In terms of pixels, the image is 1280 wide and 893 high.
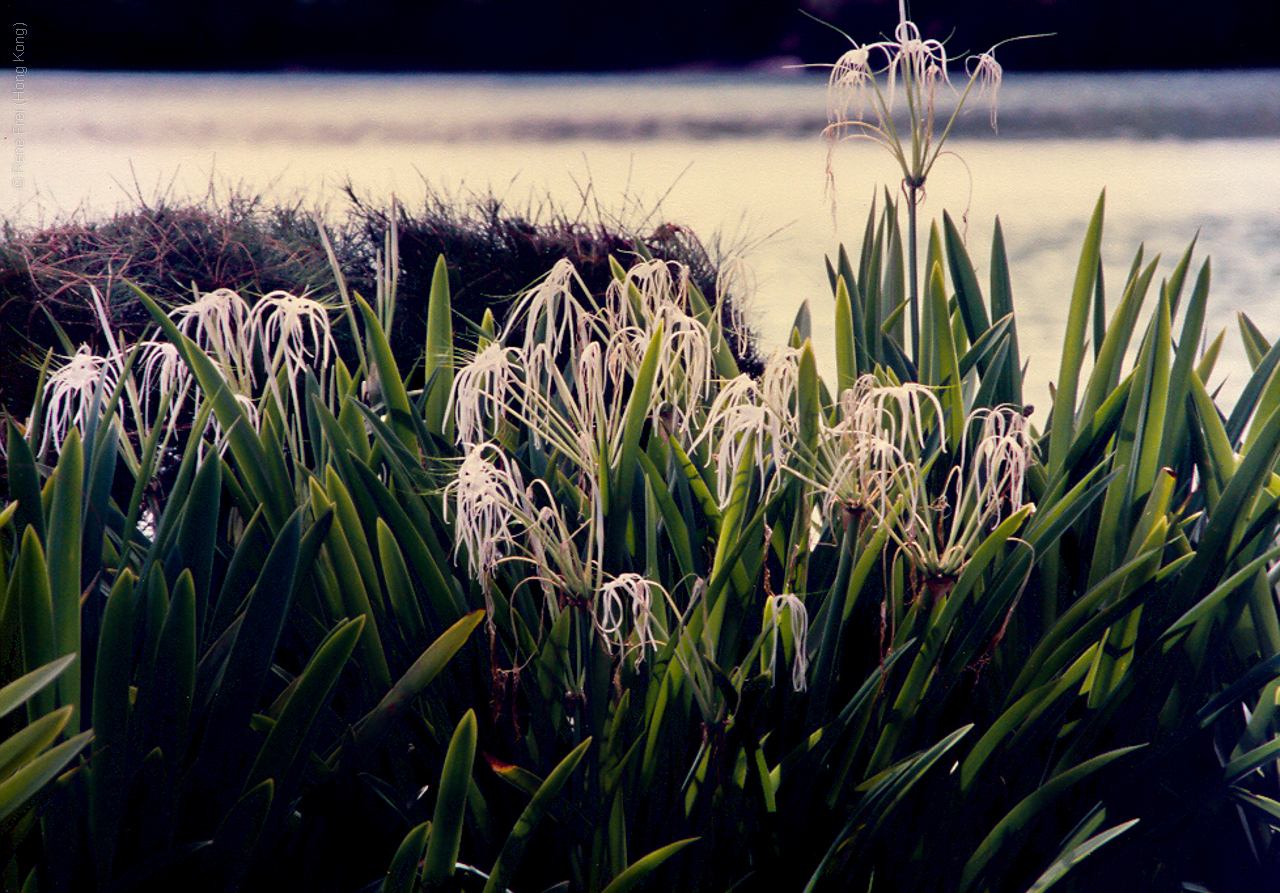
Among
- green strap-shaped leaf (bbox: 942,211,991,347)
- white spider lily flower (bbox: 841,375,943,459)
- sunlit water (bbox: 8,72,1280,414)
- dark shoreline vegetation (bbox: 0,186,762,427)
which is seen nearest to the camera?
white spider lily flower (bbox: 841,375,943,459)

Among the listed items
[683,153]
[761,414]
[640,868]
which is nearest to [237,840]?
[640,868]

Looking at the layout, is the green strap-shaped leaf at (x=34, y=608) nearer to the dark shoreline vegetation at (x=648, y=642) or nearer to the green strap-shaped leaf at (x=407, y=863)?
the dark shoreline vegetation at (x=648, y=642)

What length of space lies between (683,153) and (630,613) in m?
1.97

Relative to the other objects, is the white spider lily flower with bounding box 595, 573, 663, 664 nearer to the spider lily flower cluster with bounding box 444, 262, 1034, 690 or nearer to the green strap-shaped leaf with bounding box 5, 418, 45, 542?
the spider lily flower cluster with bounding box 444, 262, 1034, 690

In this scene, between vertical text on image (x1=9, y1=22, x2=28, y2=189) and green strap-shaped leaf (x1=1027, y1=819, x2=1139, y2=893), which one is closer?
green strap-shaped leaf (x1=1027, y1=819, x2=1139, y2=893)

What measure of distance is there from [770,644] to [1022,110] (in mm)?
1986

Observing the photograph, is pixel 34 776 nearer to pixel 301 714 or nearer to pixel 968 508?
pixel 301 714

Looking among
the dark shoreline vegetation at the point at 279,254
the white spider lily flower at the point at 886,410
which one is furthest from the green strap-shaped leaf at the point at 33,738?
the dark shoreline vegetation at the point at 279,254

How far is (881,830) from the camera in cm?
53

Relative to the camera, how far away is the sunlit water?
1.91m

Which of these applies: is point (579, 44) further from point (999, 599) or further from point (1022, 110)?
point (999, 599)

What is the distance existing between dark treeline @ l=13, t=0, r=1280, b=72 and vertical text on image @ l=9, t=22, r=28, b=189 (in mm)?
25

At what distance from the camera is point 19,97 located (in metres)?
1.82

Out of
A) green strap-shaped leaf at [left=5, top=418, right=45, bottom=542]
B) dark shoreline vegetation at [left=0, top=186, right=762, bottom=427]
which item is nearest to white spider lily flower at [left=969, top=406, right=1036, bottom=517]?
green strap-shaped leaf at [left=5, top=418, right=45, bottom=542]
